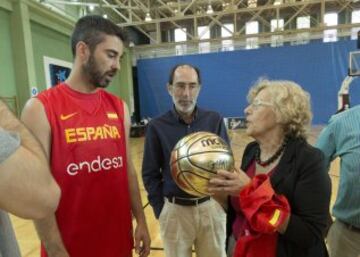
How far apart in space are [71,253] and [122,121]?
0.71 meters

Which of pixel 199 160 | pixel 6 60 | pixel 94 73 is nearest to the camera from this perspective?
pixel 199 160

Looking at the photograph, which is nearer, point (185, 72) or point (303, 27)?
point (185, 72)

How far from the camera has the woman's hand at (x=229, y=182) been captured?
1.28 meters

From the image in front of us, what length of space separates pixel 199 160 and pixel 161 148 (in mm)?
880

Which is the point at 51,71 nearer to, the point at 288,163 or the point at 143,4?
the point at 143,4

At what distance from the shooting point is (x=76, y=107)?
1532 millimetres

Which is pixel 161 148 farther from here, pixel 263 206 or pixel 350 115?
pixel 350 115

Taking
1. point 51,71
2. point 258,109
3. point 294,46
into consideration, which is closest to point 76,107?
point 258,109

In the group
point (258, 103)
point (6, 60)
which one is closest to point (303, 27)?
point (6, 60)

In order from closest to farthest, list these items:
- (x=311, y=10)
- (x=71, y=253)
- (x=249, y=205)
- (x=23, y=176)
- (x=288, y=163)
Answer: (x=23, y=176), (x=249, y=205), (x=288, y=163), (x=71, y=253), (x=311, y=10)

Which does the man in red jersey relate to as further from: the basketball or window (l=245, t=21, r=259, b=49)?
window (l=245, t=21, r=259, b=49)

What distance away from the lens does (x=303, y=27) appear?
13203 mm

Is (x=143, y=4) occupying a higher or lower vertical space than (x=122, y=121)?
higher

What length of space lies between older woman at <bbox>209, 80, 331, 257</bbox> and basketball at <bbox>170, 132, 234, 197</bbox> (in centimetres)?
5
